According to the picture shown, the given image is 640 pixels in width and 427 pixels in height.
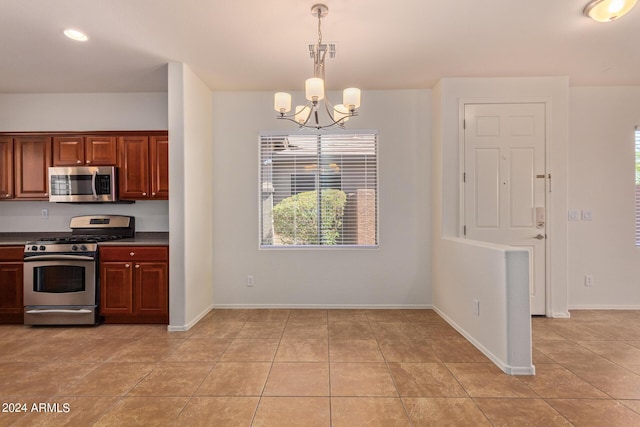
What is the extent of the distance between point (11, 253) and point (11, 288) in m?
0.39

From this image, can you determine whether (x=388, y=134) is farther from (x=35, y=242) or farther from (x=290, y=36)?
(x=35, y=242)

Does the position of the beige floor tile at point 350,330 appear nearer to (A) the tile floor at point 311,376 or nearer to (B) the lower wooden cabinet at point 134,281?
(A) the tile floor at point 311,376

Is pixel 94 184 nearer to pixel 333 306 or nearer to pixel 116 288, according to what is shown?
pixel 116 288

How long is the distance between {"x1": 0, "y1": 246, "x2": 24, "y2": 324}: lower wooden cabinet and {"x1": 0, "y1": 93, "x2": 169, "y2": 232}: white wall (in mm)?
691

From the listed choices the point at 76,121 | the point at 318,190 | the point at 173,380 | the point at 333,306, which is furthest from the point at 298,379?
the point at 76,121

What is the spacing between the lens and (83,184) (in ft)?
13.3

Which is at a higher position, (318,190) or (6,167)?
(6,167)

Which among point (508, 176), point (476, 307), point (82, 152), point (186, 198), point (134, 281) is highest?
point (82, 152)

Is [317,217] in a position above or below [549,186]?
below

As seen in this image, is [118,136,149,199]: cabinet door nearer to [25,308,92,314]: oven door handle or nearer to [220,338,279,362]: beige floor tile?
[25,308,92,314]: oven door handle

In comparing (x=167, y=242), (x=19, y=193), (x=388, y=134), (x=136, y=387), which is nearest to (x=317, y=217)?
(x=388, y=134)

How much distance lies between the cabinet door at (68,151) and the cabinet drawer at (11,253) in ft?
3.48

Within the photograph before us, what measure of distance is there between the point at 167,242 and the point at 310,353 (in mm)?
1953

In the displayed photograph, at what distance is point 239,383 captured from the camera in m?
2.47
